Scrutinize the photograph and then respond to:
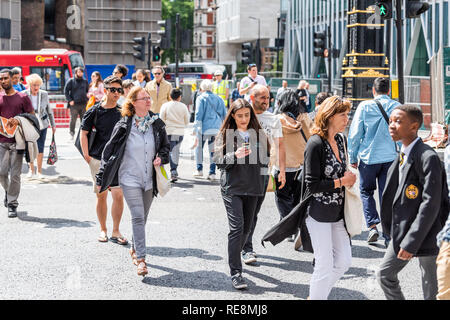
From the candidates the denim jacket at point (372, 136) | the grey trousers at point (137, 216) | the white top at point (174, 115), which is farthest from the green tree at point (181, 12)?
the grey trousers at point (137, 216)

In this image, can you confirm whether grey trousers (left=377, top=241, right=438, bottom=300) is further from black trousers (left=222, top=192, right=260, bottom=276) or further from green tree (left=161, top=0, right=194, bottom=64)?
green tree (left=161, top=0, right=194, bottom=64)

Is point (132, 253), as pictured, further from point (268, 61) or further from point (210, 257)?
point (268, 61)

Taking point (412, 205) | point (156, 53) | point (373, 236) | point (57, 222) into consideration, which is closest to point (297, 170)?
point (373, 236)

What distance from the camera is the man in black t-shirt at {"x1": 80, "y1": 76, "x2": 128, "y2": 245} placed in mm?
7879

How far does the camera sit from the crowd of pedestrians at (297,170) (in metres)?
4.54

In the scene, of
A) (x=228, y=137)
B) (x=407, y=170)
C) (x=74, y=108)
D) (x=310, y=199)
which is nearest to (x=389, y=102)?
(x=228, y=137)

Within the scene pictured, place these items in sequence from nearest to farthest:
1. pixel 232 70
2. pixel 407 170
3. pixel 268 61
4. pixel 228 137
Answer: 1. pixel 407 170
2. pixel 228 137
3. pixel 232 70
4. pixel 268 61

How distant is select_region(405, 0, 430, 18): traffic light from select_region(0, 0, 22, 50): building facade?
92.4 feet

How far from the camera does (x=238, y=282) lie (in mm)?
6223

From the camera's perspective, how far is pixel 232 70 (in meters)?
96.2

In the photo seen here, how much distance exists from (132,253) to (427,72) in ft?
114

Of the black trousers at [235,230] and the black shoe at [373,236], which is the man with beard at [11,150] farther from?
the black shoe at [373,236]

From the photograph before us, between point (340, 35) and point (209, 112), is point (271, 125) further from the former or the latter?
point (340, 35)
